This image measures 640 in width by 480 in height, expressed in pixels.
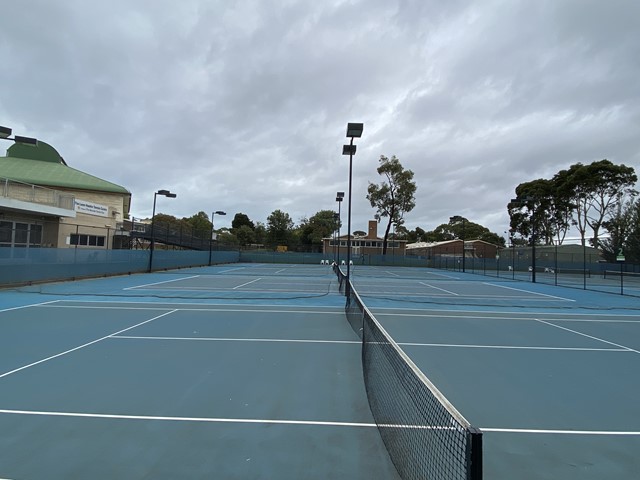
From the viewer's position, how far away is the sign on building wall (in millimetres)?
31125

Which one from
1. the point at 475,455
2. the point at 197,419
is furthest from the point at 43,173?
the point at 475,455

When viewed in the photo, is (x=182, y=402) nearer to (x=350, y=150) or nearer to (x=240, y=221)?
(x=350, y=150)

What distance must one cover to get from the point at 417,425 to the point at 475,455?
1746mm

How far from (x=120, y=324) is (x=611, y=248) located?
5413 cm

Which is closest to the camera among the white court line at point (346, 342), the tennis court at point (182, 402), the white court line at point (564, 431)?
the tennis court at point (182, 402)

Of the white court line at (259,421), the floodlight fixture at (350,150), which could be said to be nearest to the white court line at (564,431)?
the white court line at (259,421)

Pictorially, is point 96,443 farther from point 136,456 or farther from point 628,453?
point 628,453

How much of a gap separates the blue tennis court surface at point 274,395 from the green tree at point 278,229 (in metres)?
73.4

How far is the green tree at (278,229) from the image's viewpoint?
84.2m

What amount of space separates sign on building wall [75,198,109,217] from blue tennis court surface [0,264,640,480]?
2362cm

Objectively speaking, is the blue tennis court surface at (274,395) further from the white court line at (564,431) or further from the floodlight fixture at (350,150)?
the floodlight fixture at (350,150)

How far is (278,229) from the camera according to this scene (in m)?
85.0

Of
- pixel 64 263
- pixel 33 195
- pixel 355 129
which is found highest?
pixel 355 129

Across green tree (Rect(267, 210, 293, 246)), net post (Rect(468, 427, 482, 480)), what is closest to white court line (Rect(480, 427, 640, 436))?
net post (Rect(468, 427, 482, 480))
